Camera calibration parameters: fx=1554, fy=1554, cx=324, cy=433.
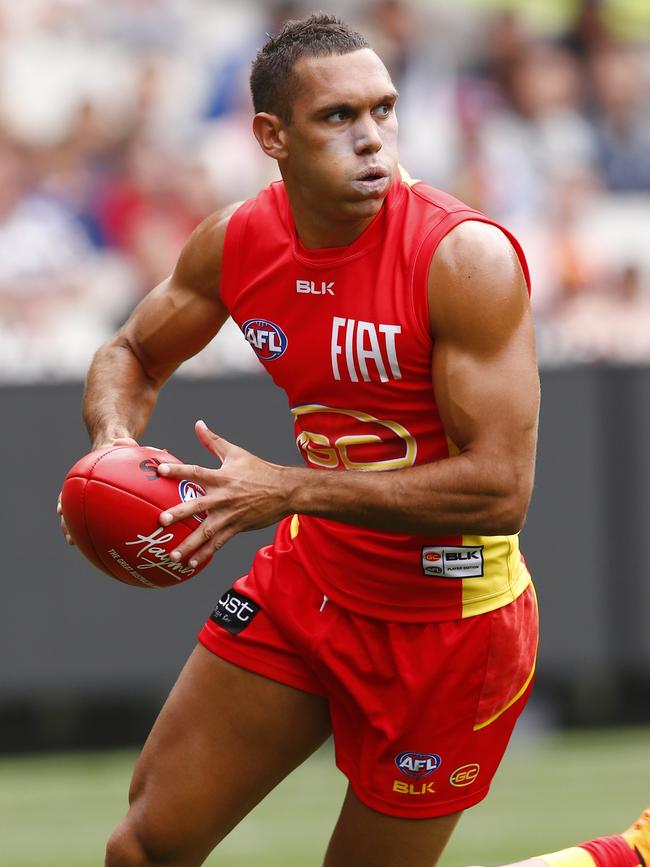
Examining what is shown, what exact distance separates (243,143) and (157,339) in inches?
233

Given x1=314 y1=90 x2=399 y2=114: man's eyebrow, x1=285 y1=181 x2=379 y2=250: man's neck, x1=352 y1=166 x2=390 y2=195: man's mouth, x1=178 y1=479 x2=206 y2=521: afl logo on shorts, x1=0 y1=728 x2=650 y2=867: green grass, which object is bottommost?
x1=0 y1=728 x2=650 y2=867: green grass

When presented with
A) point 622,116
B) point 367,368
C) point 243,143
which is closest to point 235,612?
point 367,368

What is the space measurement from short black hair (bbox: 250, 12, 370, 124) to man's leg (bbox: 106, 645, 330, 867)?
1571 millimetres

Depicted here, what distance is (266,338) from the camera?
14.2ft

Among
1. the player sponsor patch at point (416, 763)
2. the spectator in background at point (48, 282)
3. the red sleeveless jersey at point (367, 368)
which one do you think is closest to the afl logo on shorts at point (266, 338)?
the red sleeveless jersey at point (367, 368)

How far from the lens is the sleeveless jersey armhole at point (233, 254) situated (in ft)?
14.7

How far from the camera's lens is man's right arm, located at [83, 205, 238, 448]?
4.62 metres

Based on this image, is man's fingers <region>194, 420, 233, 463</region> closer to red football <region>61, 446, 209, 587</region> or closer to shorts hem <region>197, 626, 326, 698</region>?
red football <region>61, 446, 209, 587</region>

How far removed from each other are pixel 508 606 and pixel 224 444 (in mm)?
1017

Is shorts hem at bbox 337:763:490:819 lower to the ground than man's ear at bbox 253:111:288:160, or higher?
lower

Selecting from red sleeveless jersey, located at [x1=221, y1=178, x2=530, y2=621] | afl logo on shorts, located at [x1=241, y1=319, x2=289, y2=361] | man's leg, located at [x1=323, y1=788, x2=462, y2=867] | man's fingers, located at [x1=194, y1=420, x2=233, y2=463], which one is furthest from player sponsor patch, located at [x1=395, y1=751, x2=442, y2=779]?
afl logo on shorts, located at [x1=241, y1=319, x2=289, y2=361]

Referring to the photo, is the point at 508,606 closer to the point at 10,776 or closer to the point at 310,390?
the point at 310,390

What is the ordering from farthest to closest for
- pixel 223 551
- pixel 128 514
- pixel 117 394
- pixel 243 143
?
1. pixel 243 143
2. pixel 223 551
3. pixel 117 394
4. pixel 128 514

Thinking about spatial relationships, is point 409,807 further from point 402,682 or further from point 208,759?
point 208,759
